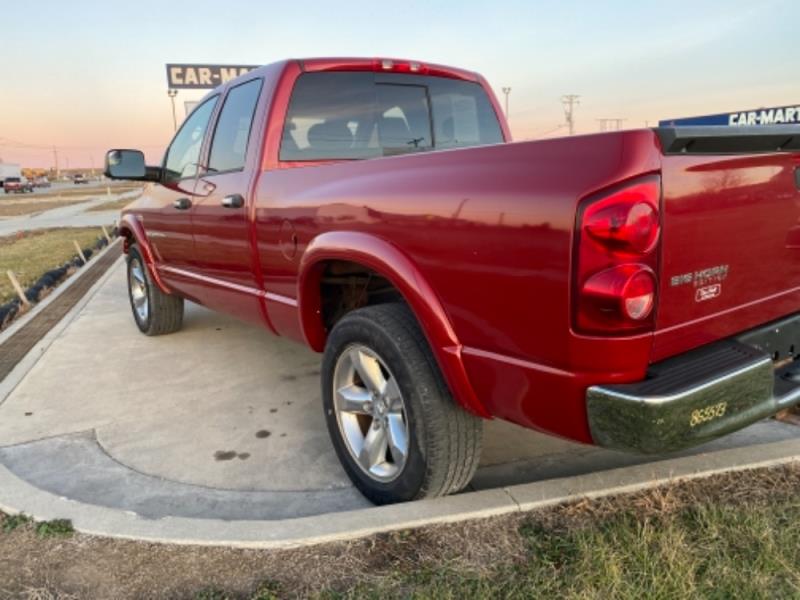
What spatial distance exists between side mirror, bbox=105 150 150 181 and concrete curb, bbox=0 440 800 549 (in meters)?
2.56

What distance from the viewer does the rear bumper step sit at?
1.80 meters

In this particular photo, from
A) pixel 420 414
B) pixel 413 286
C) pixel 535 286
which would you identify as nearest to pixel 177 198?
pixel 413 286

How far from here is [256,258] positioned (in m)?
3.42

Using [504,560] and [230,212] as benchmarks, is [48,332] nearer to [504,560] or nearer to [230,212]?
[230,212]

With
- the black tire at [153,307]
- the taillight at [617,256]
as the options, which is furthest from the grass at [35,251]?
the taillight at [617,256]

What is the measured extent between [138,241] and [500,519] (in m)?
4.09

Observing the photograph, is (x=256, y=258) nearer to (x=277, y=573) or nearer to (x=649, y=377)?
(x=277, y=573)

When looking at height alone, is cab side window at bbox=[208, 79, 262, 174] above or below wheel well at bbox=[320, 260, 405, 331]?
above

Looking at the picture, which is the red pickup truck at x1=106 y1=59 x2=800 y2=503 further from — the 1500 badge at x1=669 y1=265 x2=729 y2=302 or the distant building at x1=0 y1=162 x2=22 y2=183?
the distant building at x1=0 y1=162 x2=22 y2=183

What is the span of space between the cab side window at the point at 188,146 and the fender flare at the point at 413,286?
197cm

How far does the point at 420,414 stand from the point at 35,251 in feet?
40.2

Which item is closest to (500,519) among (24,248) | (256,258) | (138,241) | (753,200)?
(753,200)

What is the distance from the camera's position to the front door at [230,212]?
A: 350 cm

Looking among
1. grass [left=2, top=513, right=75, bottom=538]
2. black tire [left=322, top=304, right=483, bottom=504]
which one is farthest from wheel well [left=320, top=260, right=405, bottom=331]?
grass [left=2, top=513, right=75, bottom=538]
